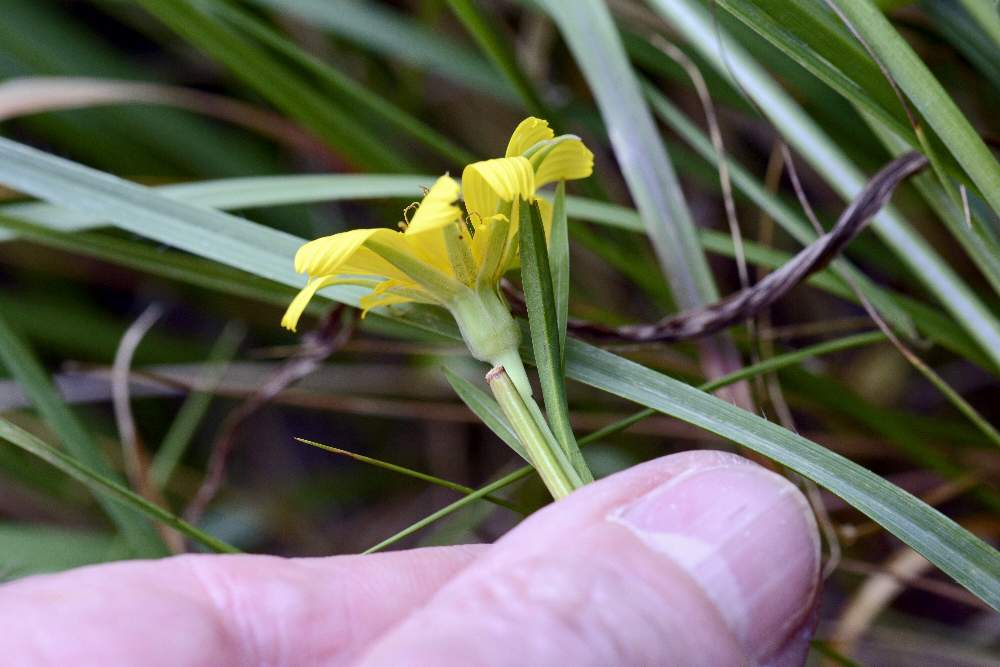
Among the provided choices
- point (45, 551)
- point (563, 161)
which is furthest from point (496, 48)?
point (45, 551)

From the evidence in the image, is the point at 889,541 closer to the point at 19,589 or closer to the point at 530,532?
the point at 530,532

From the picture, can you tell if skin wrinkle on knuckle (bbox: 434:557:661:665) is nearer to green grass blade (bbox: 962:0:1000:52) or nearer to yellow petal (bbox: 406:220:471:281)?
yellow petal (bbox: 406:220:471:281)

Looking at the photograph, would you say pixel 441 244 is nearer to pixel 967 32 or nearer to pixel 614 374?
pixel 614 374

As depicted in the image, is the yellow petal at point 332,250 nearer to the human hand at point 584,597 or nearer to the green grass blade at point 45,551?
the human hand at point 584,597

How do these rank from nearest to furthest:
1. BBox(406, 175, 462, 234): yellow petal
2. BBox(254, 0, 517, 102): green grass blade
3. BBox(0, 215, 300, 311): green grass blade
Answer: BBox(406, 175, 462, 234): yellow petal, BBox(0, 215, 300, 311): green grass blade, BBox(254, 0, 517, 102): green grass blade

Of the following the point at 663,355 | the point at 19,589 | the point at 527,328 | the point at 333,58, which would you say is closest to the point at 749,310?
the point at 527,328

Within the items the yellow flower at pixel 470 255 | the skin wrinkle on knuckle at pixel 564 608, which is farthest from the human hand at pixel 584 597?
the yellow flower at pixel 470 255

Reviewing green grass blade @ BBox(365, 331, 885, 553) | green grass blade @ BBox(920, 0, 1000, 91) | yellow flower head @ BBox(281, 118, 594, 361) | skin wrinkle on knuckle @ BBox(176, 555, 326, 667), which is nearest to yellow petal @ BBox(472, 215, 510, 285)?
yellow flower head @ BBox(281, 118, 594, 361)

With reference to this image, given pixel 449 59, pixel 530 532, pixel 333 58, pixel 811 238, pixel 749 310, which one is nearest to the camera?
pixel 530 532
